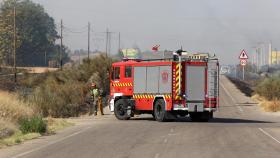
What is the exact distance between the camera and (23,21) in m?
164

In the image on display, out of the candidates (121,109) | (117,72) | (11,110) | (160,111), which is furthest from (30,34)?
(11,110)

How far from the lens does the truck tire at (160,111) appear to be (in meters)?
31.3

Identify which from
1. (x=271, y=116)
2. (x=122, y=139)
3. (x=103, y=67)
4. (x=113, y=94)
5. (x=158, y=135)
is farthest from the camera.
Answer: (x=103, y=67)

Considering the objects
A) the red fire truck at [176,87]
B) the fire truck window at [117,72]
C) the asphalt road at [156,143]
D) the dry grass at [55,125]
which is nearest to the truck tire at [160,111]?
the red fire truck at [176,87]

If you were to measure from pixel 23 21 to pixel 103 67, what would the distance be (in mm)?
108173

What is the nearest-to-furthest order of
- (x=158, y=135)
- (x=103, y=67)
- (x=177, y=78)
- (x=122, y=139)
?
(x=122, y=139) < (x=158, y=135) < (x=177, y=78) < (x=103, y=67)

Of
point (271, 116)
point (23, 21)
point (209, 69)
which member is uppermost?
point (23, 21)

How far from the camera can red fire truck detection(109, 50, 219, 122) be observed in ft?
103

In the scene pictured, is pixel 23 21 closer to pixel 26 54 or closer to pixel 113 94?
pixel 26 54

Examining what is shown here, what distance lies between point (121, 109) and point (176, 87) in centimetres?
416

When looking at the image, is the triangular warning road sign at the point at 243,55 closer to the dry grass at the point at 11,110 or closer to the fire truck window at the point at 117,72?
the fire truck window at the point at 117,72

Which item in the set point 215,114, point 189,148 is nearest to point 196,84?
point 215,114

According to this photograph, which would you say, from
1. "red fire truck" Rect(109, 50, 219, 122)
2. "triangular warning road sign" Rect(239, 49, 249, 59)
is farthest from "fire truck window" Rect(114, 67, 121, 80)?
"triangular warning road sign" Rect(239, 49, 249, 59)

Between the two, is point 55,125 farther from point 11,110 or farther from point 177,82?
point 177,82
